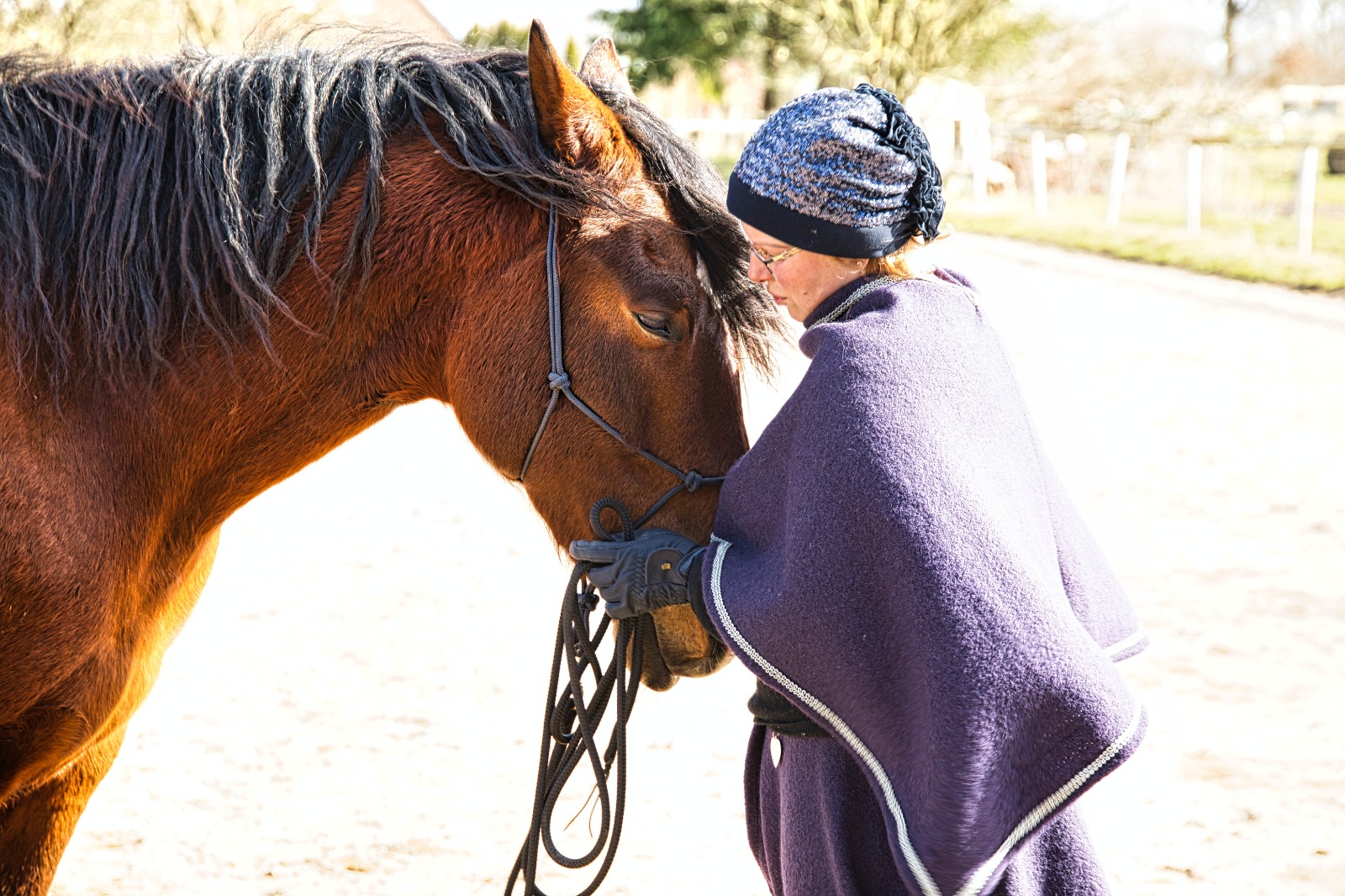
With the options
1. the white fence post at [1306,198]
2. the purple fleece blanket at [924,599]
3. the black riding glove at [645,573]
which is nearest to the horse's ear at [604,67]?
the purple fleece blanket at [924,599]

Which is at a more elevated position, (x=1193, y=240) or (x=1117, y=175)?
(x=1193, y=240)

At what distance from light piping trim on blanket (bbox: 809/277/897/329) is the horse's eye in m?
0.25

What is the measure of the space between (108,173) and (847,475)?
136 centimetres

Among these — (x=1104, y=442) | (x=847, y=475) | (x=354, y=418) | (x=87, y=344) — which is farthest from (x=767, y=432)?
(x=1104, y=442)

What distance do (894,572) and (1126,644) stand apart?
0.58 metres

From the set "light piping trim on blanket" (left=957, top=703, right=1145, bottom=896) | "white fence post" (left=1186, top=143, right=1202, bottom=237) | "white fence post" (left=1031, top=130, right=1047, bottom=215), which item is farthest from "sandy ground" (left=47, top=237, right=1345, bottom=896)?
"white fence post" (left=1031, top=130, right=1047, bottom=215)

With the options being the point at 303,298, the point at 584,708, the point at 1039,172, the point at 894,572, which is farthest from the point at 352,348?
the point at 1039,172

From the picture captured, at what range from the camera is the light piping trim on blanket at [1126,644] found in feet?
6.01

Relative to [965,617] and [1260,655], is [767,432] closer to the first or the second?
[965,617]

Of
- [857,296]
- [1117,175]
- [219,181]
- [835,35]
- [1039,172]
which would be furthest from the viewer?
[835,35]

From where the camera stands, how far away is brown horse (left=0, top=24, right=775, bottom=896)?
6.04 ft

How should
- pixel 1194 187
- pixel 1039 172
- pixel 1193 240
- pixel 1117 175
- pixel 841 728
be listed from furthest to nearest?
pixel 1039 172, pixel 1117 175, pixel 1194 187, pixel 1193 240, pixel 841 728

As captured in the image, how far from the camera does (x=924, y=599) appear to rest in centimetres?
152

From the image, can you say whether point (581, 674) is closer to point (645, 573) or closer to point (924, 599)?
point (645, 573)
